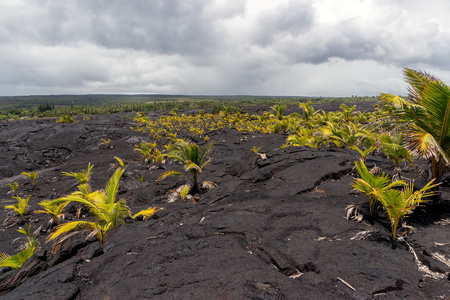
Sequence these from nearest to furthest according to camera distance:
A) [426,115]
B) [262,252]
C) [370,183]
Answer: [262,252]
[370,183]
[426,115]

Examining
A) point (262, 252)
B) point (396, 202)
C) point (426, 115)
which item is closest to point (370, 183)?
point (396, 202)

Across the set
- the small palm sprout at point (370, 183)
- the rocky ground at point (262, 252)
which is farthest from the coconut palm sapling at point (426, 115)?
the rocky ground at point (262, 252)

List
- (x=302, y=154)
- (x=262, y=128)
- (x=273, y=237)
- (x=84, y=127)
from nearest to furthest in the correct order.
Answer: (x=273, y=237) → (x=302, y=154) → (x=262, y=128) → (x=84, y=127)

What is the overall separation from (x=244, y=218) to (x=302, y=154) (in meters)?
5.02

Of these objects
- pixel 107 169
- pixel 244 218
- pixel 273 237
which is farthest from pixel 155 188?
pixel 273 237

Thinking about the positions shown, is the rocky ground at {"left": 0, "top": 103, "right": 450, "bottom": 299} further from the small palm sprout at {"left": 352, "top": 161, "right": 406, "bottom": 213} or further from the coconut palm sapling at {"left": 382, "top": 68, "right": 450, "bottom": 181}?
the coconut palm sapling at {"left": 382, "top": 68, "right": 450, "bottom": 181}

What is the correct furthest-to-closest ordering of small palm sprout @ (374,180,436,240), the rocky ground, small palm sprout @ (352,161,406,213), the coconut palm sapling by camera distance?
the coconut palm sapling < small palm sprout @ (352,161,406,213) < small palm sprout @ (374,180,436,240) < the rocky ground

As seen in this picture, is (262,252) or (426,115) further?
(426,115)

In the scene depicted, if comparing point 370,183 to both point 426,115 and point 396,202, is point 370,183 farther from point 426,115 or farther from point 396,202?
point 426,115

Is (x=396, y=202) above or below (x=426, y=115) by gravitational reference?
below

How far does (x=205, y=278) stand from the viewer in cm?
304

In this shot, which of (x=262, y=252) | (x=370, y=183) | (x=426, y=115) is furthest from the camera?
(x=426, y=115)

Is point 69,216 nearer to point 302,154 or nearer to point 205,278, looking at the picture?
point 205,278

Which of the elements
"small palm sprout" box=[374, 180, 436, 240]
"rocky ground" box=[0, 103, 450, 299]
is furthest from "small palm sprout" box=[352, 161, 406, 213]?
"rocky ground" box=[0, 103, 450, 299]
